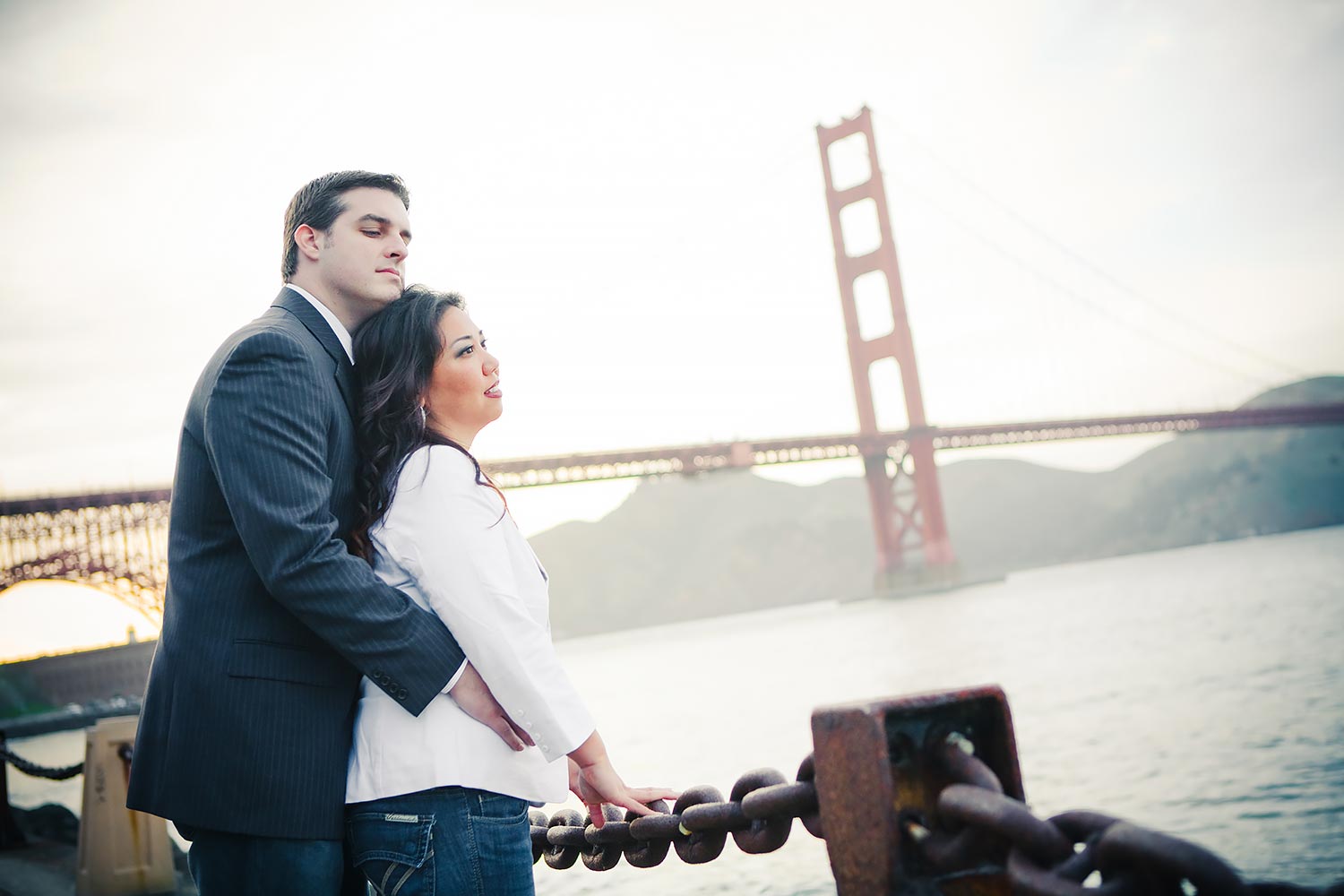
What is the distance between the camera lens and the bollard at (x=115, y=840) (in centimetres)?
314

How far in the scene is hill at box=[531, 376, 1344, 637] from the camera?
58.7m

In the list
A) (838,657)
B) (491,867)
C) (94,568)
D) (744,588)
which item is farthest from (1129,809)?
(744,588)

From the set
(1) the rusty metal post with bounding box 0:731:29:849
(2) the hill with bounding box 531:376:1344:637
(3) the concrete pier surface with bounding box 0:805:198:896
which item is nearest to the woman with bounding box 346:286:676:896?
(3) the concrete pier surface with bounding box 0:805:198:896

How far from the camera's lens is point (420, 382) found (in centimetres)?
124

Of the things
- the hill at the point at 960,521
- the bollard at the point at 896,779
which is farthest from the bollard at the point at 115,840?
the hill at the point at 960,521

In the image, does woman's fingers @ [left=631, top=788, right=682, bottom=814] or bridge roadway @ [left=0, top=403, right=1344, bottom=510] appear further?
bridge roadway @ [left=0, top=403, right=1344, bottom=510]

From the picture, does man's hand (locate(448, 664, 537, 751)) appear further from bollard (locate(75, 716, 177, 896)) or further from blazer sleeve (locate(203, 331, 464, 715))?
bollard (locate(75, 716, 177, 896))

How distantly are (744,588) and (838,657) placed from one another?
55037mm

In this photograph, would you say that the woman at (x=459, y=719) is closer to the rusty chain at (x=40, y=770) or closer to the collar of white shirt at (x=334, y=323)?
the collar of white shirt at (x=334, y=323)

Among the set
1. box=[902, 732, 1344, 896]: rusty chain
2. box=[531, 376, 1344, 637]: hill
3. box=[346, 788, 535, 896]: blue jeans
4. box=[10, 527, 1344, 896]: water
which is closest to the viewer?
box=[902, 732, 1344, 896]: rusty chain

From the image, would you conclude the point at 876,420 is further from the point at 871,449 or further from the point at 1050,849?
the point at 1050,849

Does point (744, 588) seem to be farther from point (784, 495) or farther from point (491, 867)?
point (491, 867)

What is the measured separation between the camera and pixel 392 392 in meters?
1.23

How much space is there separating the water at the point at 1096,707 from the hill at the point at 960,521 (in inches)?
1463
